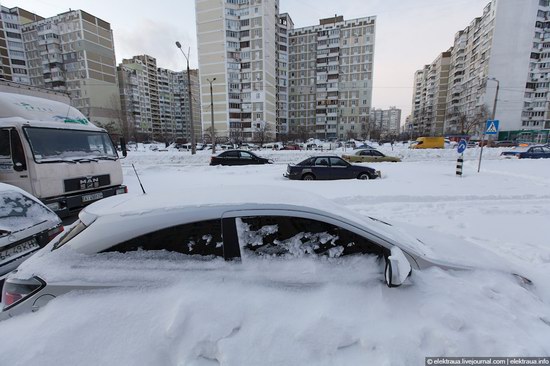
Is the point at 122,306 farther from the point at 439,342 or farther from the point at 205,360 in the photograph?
the point at 439,342

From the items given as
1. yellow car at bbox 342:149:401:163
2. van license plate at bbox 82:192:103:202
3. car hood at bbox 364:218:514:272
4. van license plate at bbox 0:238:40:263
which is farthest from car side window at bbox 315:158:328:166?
van license plate at bbox 0:238:40:263

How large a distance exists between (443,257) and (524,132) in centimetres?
7949

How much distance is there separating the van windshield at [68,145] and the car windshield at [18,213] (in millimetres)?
2287

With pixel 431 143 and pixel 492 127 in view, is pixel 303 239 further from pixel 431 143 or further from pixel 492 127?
pixel 431 143

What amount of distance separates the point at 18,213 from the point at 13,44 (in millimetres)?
100378

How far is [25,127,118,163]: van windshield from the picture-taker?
532 centimetres

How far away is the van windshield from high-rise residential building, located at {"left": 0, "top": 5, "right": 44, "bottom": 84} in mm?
90107

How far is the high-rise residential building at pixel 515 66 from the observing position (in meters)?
55.5

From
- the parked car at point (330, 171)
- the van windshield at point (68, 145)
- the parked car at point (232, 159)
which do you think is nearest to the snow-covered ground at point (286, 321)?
the van windshield at point (68, 145)

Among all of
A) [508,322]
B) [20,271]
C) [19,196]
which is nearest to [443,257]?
[508,322]

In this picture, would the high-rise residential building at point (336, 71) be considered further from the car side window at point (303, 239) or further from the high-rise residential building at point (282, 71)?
the car side window at point (303, 239)

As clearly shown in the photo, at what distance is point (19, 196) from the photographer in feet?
11.5

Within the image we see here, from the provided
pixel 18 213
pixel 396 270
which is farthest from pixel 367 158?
pixel 18 213

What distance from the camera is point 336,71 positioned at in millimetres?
75375
